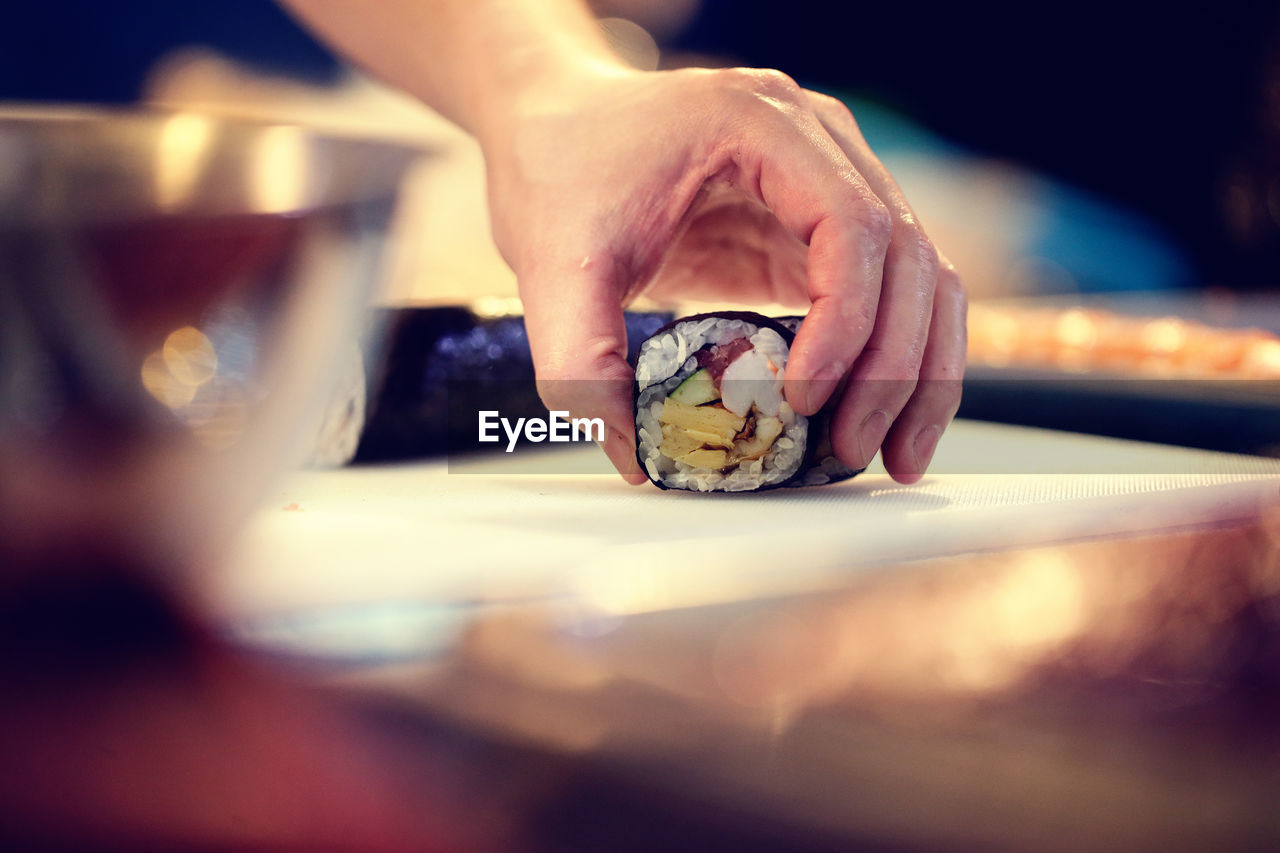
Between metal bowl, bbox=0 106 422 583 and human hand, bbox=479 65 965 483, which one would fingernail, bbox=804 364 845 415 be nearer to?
human hand, bbox=479 65 965 483

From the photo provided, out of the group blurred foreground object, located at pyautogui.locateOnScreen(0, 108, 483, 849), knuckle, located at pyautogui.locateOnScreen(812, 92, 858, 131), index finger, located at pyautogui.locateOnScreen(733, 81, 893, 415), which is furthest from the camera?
knuckle, located at pyautogui.locateOnScreen(812, 92, 858, 131)

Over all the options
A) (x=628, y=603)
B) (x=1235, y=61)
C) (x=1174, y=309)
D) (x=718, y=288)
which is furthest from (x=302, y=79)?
(x=1235, y=61)

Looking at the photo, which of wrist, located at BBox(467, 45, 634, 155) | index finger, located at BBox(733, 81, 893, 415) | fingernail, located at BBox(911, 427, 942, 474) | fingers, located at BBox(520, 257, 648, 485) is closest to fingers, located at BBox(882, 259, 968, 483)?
fingernail, located at BBox(911, 427, 942, 474)

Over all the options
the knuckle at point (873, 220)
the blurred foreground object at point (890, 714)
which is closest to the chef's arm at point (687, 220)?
the knuckle at point (873, 220)

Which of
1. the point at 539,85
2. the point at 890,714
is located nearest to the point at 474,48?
the point at 539,85

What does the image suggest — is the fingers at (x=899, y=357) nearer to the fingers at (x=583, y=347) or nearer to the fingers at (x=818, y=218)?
the fingers at (x=818, y=218)

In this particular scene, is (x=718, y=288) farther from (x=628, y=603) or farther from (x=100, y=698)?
(x=100, y=698)

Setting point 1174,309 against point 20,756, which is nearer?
point 20,756
